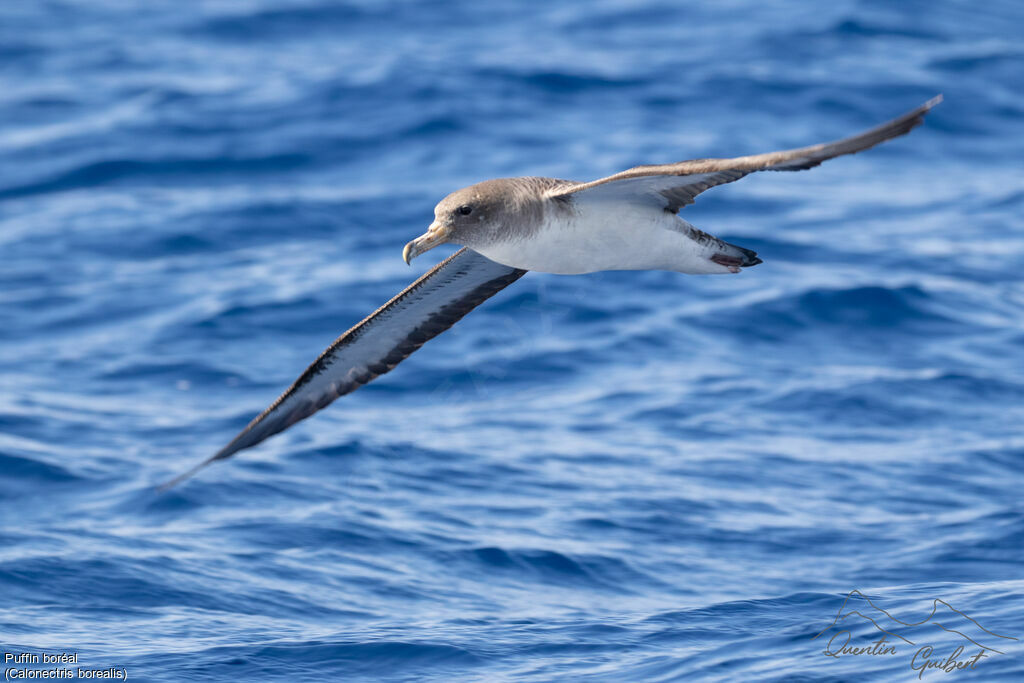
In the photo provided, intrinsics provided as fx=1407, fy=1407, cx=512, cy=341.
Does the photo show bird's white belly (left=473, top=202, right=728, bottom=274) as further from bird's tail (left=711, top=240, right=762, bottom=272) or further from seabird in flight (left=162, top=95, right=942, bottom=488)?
bird's tail (left=711, top=240, right=762, bottom=272)

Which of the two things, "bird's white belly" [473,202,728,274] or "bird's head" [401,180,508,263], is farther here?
"bird's white belly" [473,202,728,274]

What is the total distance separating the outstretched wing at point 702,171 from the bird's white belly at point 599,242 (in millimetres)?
100

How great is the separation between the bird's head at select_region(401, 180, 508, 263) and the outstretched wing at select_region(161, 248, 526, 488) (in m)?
1.47

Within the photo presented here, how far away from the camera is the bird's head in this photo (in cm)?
842

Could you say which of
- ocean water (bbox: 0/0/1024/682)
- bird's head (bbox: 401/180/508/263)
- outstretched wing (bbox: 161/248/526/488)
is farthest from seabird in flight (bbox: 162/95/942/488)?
ocean water (bbox: 0/0/1024/682)

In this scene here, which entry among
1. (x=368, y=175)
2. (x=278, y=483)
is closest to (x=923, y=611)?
(x=278, y=483)

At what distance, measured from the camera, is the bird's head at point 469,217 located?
8.42m

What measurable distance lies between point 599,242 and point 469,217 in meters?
0.83

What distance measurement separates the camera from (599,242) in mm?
8633

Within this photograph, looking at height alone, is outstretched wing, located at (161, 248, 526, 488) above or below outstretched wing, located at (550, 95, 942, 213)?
below

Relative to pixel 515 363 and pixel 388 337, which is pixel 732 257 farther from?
pixel 515 363

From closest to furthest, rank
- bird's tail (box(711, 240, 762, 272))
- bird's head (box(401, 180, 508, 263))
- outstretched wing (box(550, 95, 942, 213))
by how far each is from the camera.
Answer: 1. outstretched wing (box(550, 95, 942, 213))
2. bird's head (box(401, 180, 508, 263))
3. bird's tail (box(711, 240, 762, 272))

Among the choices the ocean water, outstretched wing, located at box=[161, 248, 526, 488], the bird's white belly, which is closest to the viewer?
the bird's white belly

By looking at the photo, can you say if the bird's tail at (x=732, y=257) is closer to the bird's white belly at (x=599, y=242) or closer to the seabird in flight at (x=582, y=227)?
the seabird in flight at (x=582, y=227)
